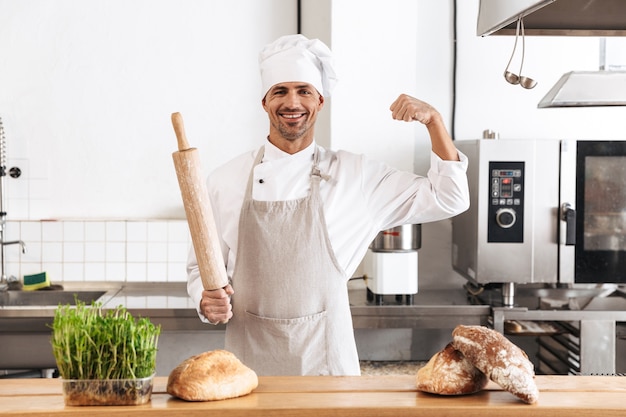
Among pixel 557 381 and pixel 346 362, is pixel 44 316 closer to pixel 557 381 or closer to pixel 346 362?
pixel 346 362

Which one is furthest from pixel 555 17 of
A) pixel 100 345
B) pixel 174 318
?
pixel 174 318

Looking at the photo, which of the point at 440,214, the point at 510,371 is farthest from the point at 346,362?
the point at 510,371

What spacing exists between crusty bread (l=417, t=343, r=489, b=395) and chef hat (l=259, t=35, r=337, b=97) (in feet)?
3.48

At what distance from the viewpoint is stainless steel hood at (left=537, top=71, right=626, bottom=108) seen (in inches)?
115

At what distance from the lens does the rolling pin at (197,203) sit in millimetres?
1570

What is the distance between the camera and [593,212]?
313cm

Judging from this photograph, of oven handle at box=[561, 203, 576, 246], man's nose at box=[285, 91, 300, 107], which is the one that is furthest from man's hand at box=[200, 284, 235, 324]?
oven handle at box=[561, 203, 576, 246]

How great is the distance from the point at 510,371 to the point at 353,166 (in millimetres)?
1035

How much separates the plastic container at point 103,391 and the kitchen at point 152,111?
2.15 m

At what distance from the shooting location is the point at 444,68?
371 centimetres

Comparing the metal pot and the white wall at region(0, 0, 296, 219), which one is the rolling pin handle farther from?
the white wall at region(0, 0, 296, 219)

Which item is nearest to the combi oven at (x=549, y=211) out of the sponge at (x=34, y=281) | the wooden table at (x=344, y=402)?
the wooden table at (x=344, y=402)

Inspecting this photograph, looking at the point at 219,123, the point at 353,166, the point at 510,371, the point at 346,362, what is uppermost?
the point at 219,123

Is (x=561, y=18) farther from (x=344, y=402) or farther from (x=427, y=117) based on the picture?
(x=344, y=402)
